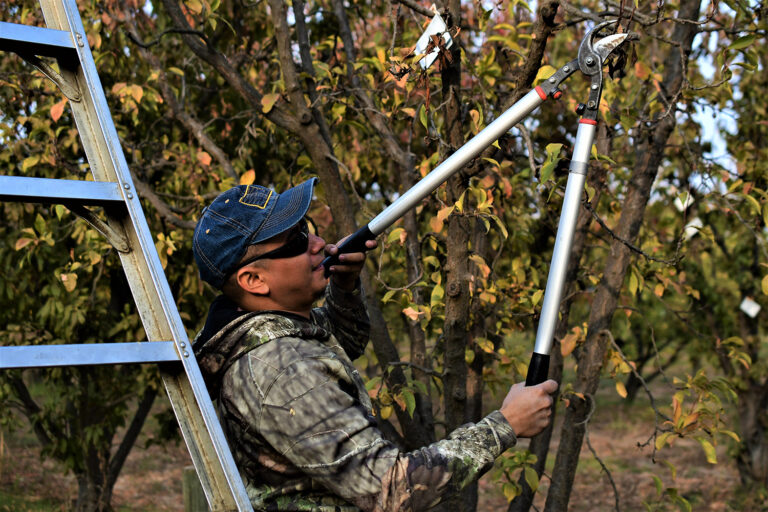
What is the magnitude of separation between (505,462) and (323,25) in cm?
307

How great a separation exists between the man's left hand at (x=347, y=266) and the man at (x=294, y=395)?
17cm

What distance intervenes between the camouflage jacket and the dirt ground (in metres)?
6.06

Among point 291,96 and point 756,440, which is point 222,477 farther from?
point 756,440

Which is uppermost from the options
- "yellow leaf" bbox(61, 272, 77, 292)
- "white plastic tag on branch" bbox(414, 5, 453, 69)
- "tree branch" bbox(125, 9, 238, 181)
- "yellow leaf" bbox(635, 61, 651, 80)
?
"tree branch" bbox(125, 9, 238, 181)

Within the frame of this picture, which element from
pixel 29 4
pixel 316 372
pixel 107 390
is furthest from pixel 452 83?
pixel 107 390

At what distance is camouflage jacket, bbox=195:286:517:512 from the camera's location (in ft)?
5.18

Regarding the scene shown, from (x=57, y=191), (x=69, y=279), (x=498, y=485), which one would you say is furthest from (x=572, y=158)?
(x=498, y=485)

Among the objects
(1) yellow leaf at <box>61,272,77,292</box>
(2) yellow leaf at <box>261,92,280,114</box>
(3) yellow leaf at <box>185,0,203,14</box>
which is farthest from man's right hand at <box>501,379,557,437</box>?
(1) yellow leaf at <box>61,272,77,292</box>

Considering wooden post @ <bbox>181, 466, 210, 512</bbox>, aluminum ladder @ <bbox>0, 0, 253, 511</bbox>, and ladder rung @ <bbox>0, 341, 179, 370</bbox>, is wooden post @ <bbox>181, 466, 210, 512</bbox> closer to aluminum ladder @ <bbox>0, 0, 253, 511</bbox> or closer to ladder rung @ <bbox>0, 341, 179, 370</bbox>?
aluminum ladder @ <bbox>0, 0, 253, 511</bbox>

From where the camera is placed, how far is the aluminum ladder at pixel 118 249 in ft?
4.90

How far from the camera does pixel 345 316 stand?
244 centimetres

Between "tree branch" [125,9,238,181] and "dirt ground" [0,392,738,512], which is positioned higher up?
"tree branch" [125,9,238,181]

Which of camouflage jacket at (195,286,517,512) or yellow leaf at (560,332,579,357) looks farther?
yellow leaf at (560,332,579,357)

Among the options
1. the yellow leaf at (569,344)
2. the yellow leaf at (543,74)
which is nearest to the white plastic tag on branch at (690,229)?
the yellow leaf at (569,344)
